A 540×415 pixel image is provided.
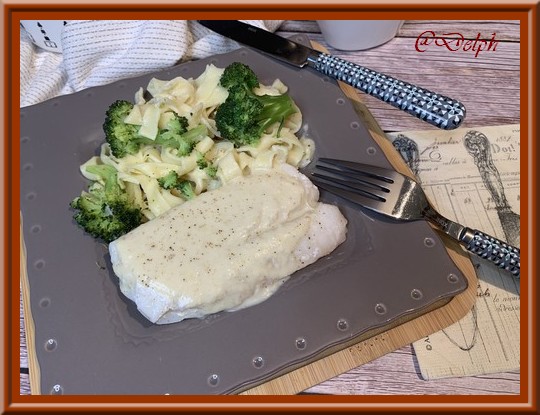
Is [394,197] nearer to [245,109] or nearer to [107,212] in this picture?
[245,109]

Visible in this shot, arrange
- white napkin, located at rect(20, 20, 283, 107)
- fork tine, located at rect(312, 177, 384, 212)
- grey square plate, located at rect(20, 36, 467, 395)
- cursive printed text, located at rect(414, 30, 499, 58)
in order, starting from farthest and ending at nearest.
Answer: cursive printed text, located at rect(414, 30, 499, 58)
white napkin, located at rect(20, 20, 283, 107)
fork tine, located at rect(312, 177, 384, 212)
grey square plate, located at rect(20, 36, 467, 395)

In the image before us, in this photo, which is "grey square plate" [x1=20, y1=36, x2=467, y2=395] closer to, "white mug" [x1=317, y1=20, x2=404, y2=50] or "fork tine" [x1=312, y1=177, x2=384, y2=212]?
"fork tine" [x1=312, y1=177, x2=384, y2=212]

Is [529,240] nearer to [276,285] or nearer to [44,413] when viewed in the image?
[276,285]

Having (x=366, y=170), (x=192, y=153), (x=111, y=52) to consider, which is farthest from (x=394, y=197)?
(x=111, y=52)

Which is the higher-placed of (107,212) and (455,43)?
(455,43)

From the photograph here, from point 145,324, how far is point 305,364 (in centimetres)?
49

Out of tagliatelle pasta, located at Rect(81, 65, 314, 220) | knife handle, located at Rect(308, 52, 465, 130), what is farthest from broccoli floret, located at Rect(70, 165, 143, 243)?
knife handle, located at Rect(308, 52, 465, 130)

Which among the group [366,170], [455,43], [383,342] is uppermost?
[455,43]

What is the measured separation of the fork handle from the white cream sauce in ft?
1.28

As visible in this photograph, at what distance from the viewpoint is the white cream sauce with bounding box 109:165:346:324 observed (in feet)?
4.84

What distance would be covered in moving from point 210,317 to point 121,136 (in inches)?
28.1

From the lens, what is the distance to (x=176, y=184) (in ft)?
5.67

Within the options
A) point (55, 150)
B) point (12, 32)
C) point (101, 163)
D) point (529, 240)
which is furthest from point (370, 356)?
point (12, 32)

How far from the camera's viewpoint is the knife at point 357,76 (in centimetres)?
175
